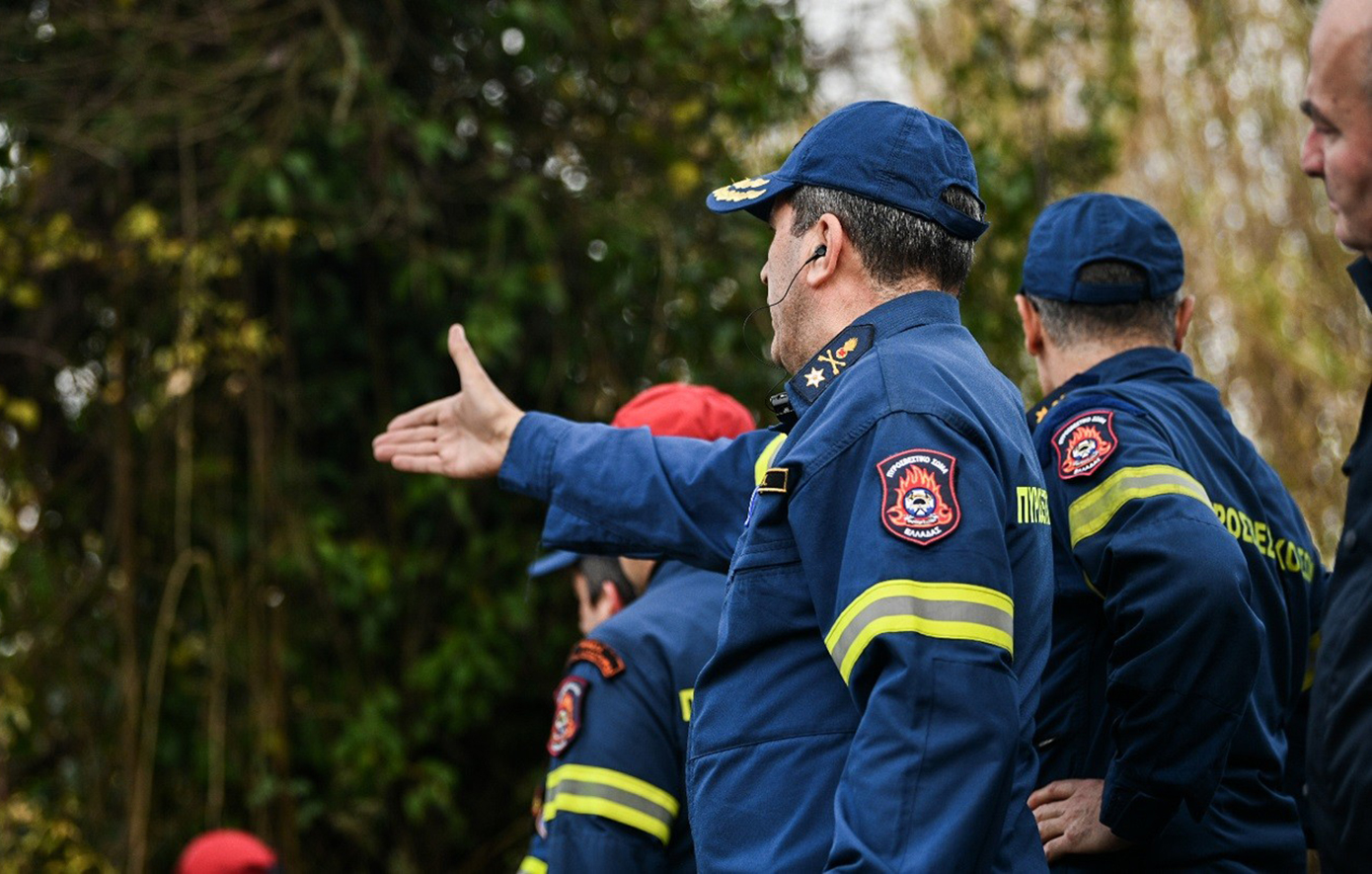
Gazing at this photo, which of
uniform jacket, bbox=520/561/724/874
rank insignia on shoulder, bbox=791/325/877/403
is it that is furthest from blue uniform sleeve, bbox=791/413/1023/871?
uniform jacket, bbox=520/561/724/874

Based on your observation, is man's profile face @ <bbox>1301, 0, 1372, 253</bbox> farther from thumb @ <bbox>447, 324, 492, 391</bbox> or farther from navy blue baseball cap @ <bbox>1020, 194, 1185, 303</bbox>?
thumb @ <bbox>447, 324, 492, 391</bbox>

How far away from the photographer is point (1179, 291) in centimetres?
321

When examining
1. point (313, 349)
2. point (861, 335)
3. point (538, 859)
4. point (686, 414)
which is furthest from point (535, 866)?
point (313, 349)

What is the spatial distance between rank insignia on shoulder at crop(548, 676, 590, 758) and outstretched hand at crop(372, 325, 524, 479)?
0.43m

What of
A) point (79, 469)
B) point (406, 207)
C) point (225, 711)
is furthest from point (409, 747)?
point (406, 207)

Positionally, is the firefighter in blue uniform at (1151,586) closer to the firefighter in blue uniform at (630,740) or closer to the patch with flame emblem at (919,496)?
the firefighter in blue uniform at (630,740)

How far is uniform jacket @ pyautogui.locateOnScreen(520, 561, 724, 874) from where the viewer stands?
2.86 metres

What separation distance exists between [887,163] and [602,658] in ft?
3.87

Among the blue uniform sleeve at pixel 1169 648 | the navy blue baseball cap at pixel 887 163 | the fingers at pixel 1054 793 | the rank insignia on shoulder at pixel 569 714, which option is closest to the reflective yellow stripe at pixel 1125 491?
the blue uniform sleeve at pixel 1169 648

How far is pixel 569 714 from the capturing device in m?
2.96

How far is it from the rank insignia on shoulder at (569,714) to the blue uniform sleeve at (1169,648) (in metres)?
0.96

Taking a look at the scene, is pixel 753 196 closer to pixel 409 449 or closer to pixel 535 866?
pixel 409 449

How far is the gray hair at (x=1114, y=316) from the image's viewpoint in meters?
3.08

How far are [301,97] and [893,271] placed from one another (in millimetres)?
3776
